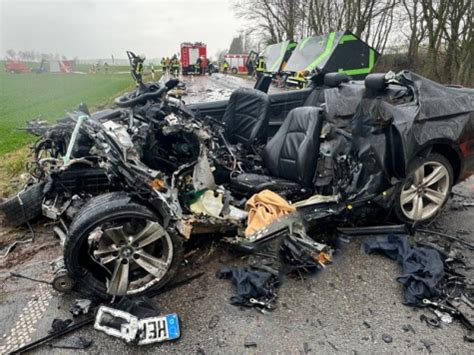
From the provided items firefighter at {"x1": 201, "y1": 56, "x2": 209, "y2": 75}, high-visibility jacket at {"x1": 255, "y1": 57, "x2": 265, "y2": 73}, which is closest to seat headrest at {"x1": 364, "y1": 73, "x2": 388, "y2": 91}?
high-visibility jacket at {"x1": 255, "y1": 57, "x2": 265, "y2": 73}

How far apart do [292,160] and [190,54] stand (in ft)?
118

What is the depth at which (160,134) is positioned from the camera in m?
3.51

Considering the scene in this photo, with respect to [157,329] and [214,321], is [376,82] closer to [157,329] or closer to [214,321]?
[214,321]

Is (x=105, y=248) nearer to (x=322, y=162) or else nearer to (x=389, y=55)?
(x=322, y=162)

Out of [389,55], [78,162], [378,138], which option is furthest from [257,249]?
[389,55]

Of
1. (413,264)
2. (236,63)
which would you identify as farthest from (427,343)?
(236,63)

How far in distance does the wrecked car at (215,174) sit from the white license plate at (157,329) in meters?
0.41

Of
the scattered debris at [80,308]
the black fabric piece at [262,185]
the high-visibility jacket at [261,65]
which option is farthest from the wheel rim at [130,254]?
the high-visibility jacket at [261,65]

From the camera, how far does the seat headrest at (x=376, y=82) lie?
3615mm

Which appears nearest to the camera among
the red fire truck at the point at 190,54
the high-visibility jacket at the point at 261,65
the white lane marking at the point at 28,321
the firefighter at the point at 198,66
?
the white lane marking at the point at 28,321

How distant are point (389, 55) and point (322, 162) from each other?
847 inches

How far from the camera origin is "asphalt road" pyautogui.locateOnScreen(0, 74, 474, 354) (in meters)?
2.42

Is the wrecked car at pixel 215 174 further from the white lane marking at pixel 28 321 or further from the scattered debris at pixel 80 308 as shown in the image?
the white lane marking at pixel 28 321

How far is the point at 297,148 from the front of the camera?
4016 millimetres
